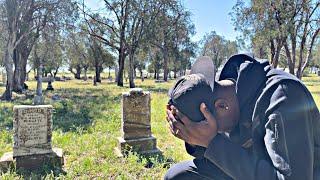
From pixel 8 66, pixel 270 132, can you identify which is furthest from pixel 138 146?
pixel 8 66

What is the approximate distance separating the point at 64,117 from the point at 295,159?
853cm

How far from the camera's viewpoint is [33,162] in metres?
4.59

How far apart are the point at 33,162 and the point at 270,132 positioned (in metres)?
4.23

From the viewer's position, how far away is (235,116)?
1.44 meters

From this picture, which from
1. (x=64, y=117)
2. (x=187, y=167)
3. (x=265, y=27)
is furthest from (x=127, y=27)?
(x=187, y=167)

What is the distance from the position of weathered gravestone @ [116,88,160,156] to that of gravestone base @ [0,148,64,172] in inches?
43.0

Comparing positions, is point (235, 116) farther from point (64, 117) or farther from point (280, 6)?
point (280, 6)

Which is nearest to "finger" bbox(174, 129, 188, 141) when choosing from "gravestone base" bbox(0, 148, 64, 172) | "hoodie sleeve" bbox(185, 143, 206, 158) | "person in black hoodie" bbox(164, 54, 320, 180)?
"person in black hoodie" bbox(164, 54, 320, 180)

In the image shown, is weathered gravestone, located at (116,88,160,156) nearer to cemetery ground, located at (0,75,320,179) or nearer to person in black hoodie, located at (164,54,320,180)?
cemetery ground, located at (0,75,320,179)

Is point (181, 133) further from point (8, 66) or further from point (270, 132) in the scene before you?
point (8, 66)

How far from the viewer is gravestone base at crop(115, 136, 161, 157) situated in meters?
5.25

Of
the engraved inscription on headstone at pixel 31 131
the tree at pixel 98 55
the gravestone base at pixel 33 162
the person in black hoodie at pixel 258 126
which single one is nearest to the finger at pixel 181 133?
the person in black hoodie at pixel 258 126

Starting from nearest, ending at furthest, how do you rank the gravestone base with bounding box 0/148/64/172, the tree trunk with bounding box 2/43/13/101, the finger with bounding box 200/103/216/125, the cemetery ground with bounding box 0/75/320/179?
the finger with bounding box 200/103/216/125
the cemetery ground with bounding box 0/75/320/179
the gravestone base with bounding box 0/148/64/172
the tree trunk with bounding box 2/43/13/101

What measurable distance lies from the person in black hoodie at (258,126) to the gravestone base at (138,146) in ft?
12.8
